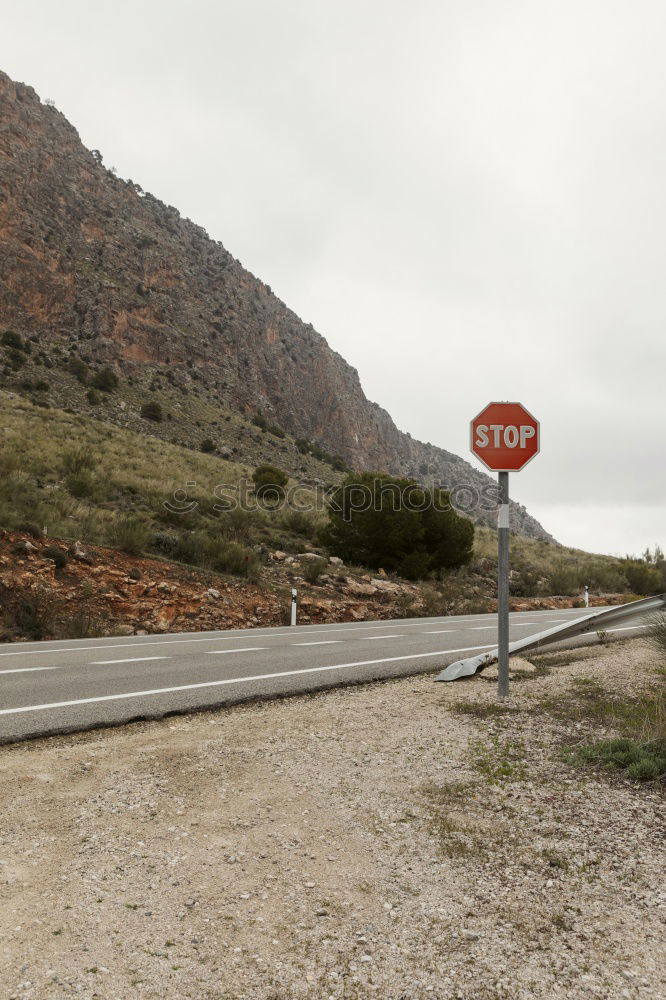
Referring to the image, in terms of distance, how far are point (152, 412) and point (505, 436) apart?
53.8 metres

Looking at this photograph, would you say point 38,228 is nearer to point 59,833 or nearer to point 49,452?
point 49,452

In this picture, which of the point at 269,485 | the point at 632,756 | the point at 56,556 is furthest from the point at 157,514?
the point at 632,756

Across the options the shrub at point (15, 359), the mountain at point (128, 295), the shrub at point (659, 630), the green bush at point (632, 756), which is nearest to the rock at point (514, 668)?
the shrub at point (659, 630)

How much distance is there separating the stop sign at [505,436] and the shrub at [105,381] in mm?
56849

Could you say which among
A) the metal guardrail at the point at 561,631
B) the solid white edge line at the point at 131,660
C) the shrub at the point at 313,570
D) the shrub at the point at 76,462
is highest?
the shrub at the point at 76,462

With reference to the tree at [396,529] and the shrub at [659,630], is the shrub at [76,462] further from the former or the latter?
the shrub at [659,630]

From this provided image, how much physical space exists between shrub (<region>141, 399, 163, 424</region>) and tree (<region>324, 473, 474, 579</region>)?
120 feet

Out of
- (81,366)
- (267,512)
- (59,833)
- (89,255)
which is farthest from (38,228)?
(59,833)

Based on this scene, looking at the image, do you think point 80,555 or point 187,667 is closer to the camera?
point 187,667

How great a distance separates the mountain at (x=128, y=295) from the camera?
67.6 metres

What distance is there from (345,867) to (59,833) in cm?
154

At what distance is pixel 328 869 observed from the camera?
2965 mm

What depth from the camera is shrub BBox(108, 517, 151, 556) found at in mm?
15617

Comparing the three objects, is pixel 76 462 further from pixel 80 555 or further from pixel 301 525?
pixel 80 555
